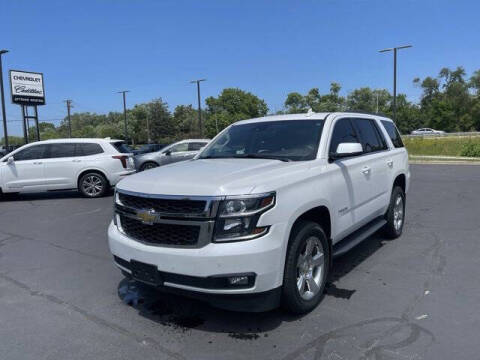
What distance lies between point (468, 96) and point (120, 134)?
73757 millimetres

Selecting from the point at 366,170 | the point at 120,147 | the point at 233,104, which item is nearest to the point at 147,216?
the point at 366,170

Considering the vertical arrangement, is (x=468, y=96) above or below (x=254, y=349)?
above

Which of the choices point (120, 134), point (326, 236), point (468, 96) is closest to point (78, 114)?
point (120, 134)

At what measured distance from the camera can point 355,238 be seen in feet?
14.8

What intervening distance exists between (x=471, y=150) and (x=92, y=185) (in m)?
23.5

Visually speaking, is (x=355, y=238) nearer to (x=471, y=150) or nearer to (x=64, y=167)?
(x=64, y=167)

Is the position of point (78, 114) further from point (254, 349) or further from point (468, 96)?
point (254, 349)

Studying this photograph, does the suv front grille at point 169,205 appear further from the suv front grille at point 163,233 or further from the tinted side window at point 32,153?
the tinted side window at point 32,153

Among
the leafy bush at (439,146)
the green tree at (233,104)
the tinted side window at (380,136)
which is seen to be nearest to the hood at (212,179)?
the tinted side window at (380,136)

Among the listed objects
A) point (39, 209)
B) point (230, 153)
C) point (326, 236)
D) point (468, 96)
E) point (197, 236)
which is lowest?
point (39, 209)

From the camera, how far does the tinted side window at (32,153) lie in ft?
37.0

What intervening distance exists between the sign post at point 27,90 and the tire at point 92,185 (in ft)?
51.4

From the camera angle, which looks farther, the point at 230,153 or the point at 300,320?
the point at 230,153

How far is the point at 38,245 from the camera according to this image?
626cm
